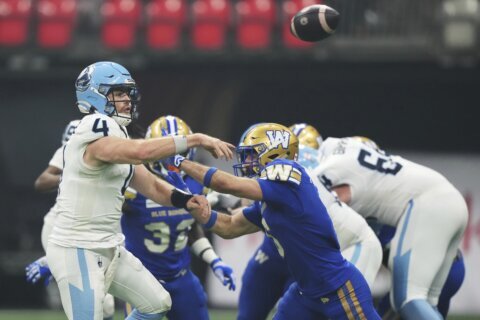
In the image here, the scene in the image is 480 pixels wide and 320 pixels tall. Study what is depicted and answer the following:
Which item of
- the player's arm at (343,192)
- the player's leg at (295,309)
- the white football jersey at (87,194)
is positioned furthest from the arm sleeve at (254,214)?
the player's arm at (343,192)

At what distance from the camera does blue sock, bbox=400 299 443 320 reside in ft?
22.5

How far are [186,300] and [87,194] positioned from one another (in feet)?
4.62

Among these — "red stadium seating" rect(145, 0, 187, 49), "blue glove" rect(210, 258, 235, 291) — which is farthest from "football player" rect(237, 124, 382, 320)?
"red stadium seating" rect(145, 0, 187, 49)

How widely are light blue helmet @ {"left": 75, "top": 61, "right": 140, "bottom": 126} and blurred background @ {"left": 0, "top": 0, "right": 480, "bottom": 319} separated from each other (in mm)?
5008

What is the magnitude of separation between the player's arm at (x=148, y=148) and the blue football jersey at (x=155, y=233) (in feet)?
4.42

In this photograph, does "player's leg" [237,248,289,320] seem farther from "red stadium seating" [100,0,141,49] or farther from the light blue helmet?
"red stadium seating" [100,0,141,49]

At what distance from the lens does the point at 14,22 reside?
443 inches

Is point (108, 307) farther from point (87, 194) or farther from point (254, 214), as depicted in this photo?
point (87, 194)

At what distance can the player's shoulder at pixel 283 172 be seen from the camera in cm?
577

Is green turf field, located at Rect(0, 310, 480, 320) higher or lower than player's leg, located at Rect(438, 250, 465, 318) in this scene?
lower

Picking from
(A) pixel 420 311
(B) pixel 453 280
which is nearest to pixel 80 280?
(A) pixel 420 311

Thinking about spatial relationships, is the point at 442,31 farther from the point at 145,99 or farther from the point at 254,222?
the point at 254,222

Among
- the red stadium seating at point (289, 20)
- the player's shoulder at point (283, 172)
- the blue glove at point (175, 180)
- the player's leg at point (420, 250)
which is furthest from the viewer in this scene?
the red stadium seating at point (289, 20)

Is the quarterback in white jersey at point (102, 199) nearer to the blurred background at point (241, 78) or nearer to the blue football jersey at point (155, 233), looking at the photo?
the blue football jersey at point (155, 233)
